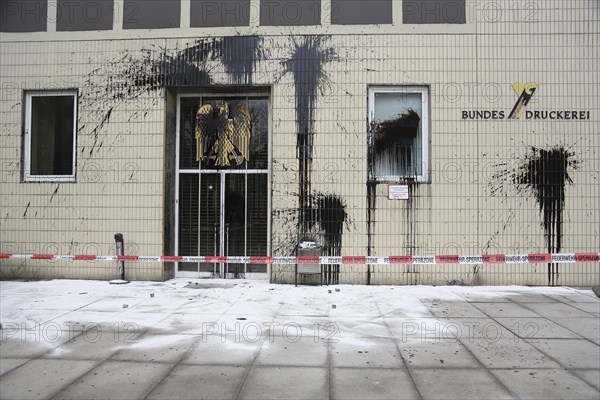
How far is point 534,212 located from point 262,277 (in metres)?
5.90

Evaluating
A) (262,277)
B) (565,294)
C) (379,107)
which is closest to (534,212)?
(565,294)

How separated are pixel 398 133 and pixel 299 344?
5.66 meters

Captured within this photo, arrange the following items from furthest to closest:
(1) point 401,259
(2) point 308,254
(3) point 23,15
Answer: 1. (3) point 23,15
2. (2) point 308,254
3. (1) point 401,259

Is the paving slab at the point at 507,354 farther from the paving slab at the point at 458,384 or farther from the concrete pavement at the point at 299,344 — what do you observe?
the paving slab at the point at 458,384

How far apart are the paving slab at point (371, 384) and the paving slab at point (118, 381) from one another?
1721mm

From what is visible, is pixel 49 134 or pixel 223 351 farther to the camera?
pixel 49 134

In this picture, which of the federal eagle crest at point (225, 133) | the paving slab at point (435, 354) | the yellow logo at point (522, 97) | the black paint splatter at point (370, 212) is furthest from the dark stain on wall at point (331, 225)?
the yellow logo at point (522, 97)

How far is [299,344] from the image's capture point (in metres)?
5.38

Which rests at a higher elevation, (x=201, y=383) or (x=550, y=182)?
(x=550, y=182)

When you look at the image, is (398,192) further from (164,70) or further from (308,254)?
(164,70)

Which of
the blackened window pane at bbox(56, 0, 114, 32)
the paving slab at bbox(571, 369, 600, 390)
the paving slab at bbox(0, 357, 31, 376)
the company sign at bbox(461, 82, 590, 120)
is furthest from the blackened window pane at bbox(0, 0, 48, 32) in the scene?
the paving slab at bbox(571, 369, 600, 390)

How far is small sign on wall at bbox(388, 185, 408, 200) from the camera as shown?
366 inches

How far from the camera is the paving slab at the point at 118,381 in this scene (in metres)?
3.97

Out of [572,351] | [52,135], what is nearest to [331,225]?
[572,351]
